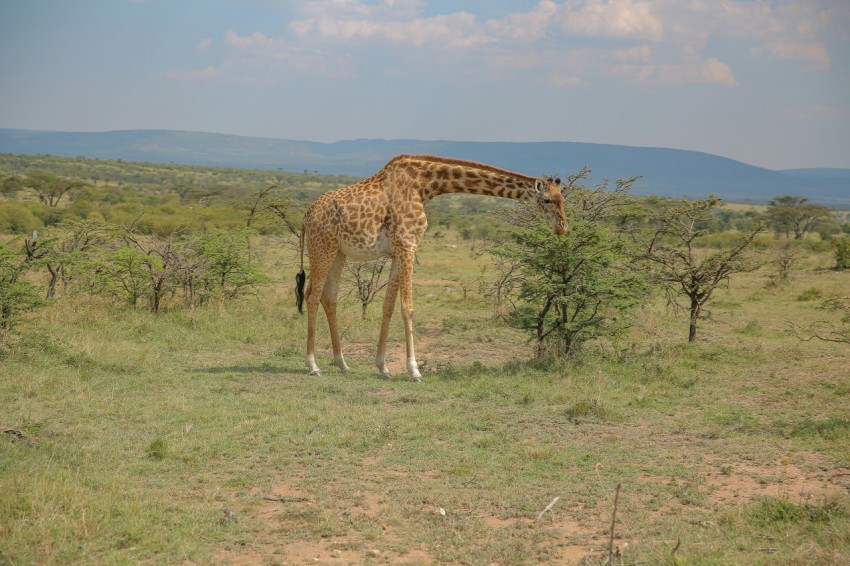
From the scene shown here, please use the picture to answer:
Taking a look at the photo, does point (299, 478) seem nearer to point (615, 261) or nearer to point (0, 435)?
point (0, 435)

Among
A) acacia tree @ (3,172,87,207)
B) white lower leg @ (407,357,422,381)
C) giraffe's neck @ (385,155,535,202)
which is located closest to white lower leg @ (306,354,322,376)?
white lower leg @ (407,357,422,381)

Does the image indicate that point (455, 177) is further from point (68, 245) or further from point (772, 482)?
point (68, 245)

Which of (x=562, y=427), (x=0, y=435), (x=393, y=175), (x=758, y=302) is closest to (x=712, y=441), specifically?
(x=562, y=427)

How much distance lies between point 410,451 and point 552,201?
4.30 metres

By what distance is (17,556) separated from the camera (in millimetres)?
4742

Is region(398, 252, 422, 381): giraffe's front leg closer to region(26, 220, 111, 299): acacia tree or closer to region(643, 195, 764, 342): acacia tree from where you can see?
region(643, 195, 764, 342): acacia tree

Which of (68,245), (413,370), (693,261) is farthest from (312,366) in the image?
(68,245)

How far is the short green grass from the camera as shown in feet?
17.1

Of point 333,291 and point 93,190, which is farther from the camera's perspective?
point 93,190

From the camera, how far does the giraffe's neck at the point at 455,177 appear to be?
10.6 meters

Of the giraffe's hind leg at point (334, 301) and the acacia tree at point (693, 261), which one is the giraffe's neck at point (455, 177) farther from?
the acacia tree at point (693, 261)

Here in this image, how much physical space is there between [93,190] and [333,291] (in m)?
36.4

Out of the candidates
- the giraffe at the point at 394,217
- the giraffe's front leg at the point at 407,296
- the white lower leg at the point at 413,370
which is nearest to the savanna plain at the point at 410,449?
the white lower leg at the point at 413,370

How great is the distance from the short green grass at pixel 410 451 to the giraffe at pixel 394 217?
0.92m
